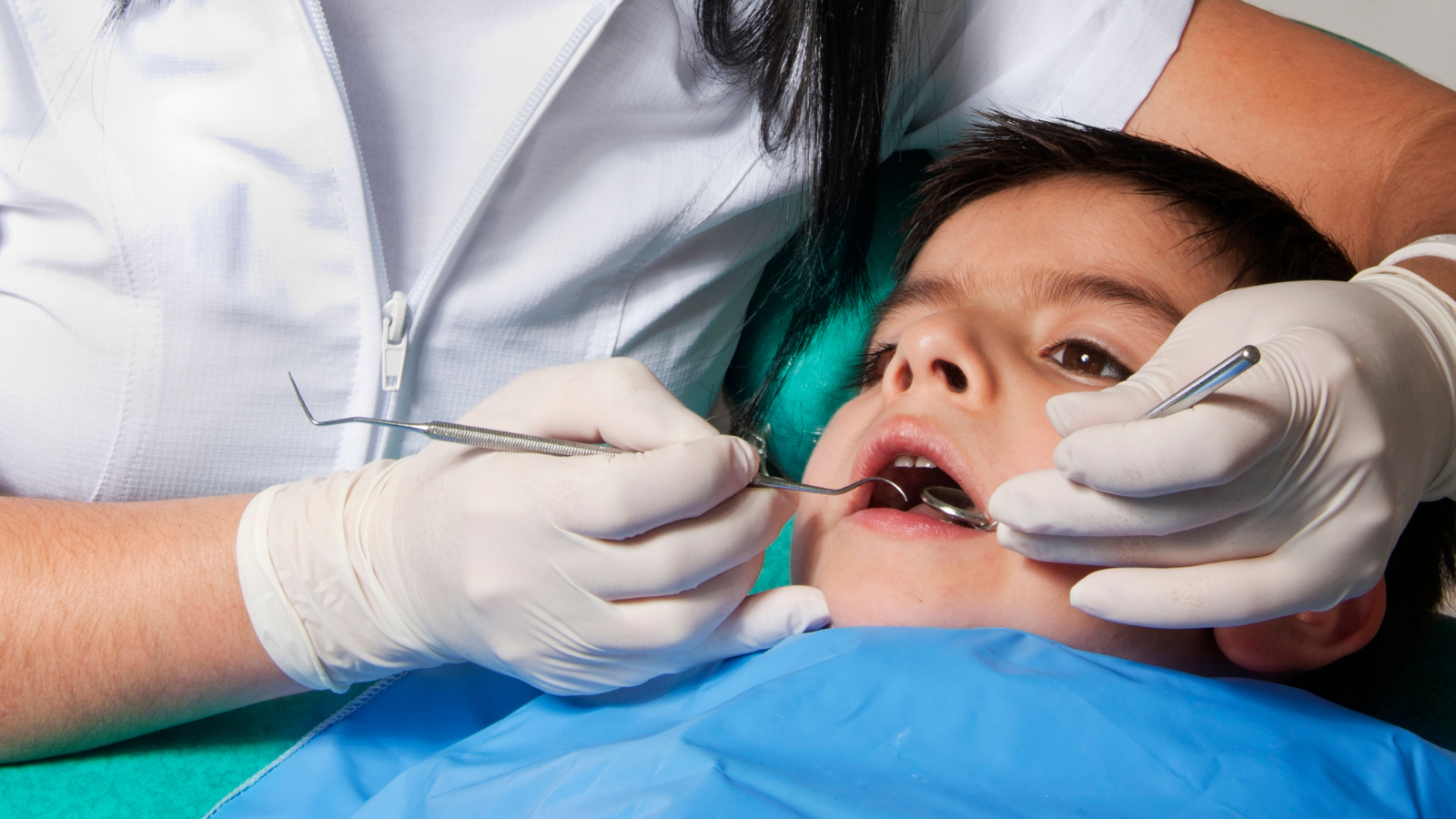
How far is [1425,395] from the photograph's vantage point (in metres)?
0.77

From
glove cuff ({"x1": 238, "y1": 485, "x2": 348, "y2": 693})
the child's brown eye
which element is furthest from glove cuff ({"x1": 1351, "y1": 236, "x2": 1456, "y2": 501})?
glove cuff ({"x1": 238, "y1": 485, "x2": 348, "y2": 693})

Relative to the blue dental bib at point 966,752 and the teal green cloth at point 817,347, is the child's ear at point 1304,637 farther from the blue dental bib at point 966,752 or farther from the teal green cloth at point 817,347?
the teal green cloth at point 817,347

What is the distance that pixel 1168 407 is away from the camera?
2.17ft

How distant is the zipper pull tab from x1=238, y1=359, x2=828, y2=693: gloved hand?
0.13 meters

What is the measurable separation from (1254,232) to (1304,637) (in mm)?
442

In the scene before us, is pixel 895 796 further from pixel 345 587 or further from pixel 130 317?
pixel 130 317

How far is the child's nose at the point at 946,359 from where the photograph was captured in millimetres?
849

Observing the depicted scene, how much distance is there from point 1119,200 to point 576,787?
0.84m

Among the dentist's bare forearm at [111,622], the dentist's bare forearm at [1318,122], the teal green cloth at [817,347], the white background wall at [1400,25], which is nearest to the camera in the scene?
the dentist's bare forearm at [111,622]

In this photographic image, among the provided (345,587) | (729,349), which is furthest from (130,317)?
(729,349)

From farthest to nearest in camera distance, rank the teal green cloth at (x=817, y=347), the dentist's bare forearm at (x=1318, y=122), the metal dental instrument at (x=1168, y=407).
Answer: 1. the teal green cloth at (x=817, y=347)
2. the dentist's bare forearm at (x=1318, y=122)
3. the metal dental instrument at (x=1168, y=407)

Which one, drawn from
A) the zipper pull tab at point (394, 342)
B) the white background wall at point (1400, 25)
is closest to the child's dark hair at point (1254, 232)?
the zipper pull tab at point (394, 342)

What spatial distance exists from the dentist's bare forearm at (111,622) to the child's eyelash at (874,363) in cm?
77

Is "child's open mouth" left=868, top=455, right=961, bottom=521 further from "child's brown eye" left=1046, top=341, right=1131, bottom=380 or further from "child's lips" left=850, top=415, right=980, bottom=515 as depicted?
"child's brown eye" left=1046, top=341, right=1131, bottom=380
